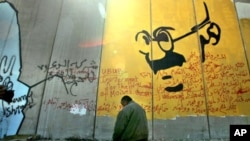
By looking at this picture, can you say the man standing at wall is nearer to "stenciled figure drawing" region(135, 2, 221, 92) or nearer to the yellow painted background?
the yellow painted background

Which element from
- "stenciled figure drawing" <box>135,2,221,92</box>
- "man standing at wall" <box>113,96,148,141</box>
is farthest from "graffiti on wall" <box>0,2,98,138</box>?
"man standing at wall" <box>113,96,148,141</box>

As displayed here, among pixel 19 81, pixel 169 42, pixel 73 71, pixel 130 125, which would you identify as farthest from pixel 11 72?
pixel 130 125

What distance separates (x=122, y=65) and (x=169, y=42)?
1569mm

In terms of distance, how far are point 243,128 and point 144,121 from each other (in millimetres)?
1841

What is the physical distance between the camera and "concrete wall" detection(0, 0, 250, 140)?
7.41 m

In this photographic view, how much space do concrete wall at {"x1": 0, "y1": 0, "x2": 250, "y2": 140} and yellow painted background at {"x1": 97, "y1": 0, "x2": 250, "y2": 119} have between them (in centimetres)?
3

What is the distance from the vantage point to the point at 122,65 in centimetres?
810

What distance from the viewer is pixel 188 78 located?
25.7 feet

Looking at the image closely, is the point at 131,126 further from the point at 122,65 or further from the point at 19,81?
the point at 19,81

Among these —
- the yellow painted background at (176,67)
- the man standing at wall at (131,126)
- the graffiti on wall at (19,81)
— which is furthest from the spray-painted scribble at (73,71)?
the man standing at wall at (131,126)

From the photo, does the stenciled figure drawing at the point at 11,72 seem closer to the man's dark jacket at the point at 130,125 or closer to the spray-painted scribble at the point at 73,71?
the spray-painted scribble at the point at 73,71

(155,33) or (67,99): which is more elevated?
(155,33)

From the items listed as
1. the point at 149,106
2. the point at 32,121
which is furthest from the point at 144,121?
the point at 32,121

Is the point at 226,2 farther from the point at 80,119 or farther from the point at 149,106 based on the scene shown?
the point at 80,119
